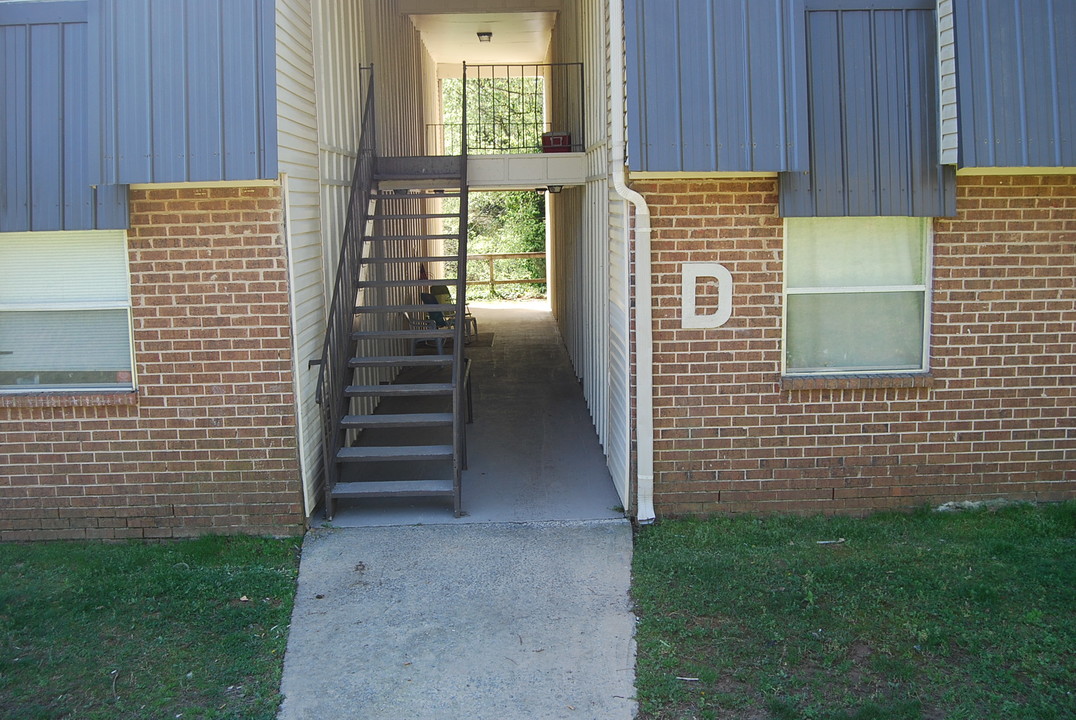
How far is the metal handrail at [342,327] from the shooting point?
7.55 meters

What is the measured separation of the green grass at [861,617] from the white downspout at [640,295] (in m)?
0.39

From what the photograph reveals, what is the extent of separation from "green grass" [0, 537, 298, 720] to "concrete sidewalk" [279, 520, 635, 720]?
0.65 feet

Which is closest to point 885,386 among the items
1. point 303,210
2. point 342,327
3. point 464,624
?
point 464,624

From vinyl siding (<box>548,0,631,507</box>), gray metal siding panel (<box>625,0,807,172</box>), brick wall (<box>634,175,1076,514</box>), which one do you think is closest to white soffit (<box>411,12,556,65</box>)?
vinyl siding (<box>548,0,631,507</box>)

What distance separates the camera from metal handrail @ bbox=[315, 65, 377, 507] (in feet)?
24.8

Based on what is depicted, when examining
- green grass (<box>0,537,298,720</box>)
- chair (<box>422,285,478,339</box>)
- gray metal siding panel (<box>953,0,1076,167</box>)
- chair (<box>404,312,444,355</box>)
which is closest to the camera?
green grass (<box>0,537,298,720</box>)

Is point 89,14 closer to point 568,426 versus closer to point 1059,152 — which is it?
point 568,426

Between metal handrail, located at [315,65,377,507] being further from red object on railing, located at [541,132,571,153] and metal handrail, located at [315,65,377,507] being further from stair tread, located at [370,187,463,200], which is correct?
red object on railing, located at [541,132,571,153]

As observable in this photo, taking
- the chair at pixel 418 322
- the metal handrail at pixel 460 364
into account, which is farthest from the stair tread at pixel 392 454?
the chair at pixel 418 322

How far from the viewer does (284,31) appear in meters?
7.09

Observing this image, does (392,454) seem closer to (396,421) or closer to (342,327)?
(396,421)

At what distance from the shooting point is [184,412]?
722 cm

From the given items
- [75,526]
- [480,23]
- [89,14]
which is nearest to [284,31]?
[89,14]

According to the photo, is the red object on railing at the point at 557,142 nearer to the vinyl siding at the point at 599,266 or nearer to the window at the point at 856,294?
the vinyl siding at the point at 599,266
